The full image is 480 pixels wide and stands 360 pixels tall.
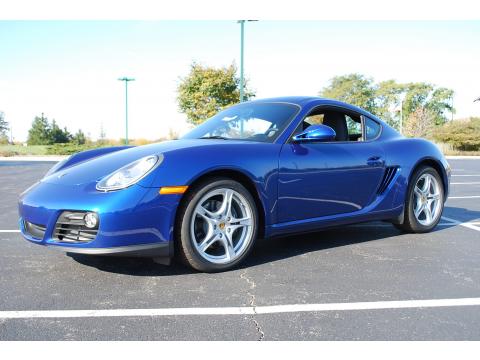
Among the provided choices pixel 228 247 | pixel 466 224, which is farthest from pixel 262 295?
pixel 466 224

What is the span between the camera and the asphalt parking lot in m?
2.35

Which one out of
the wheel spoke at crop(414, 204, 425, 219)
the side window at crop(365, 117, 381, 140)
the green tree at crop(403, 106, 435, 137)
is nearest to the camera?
the side window at crop(365, 117, 381, 140)

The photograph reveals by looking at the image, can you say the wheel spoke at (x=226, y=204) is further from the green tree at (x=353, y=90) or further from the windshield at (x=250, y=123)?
the green tree at (x=353, y=90)

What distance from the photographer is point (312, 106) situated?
4.20 meters

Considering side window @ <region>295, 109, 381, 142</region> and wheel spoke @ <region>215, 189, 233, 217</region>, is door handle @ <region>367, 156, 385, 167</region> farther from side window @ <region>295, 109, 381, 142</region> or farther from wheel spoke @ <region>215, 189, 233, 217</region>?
wheel spoke @ <region>215, 189, 233, 217</region>

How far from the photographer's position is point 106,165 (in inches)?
136

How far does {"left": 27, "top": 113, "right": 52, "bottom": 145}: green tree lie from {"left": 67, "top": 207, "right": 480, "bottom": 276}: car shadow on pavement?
6404 cm

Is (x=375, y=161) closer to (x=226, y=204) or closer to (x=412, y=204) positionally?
(x=412, y=204)

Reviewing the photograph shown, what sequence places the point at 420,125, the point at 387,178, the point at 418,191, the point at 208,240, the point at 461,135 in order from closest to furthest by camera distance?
the point at 208,240, the point at 387,178, the point at 418,191, the point at 461,135, the point at 420,125

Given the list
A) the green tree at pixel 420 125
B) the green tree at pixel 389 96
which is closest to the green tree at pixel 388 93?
the green tree at pixel 389 96

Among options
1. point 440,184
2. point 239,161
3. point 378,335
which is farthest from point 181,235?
point 440,184

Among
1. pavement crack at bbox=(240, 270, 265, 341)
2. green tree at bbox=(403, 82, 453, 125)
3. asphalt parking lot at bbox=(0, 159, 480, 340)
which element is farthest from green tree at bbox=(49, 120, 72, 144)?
pavement crack at bbox=(240, 270, 265, 341)

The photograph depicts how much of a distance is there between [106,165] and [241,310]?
5.06ft

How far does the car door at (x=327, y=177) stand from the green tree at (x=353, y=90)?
64.3 meters
